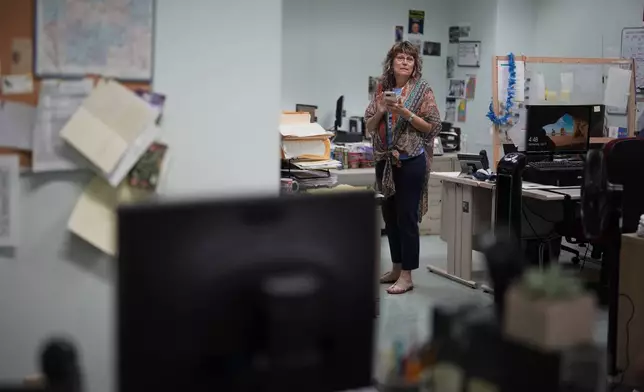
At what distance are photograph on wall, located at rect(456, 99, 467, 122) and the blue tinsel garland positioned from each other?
223 centimetres

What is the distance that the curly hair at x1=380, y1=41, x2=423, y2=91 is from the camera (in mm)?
4734

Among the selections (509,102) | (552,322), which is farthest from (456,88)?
(552,322)

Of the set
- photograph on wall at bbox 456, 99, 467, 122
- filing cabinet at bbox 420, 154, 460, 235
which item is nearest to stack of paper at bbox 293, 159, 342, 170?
filing cabinet at bbox 420, 154, 460, 235

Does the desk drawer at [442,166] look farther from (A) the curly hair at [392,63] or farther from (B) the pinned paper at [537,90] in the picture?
(A) the curly hair at [392,63]

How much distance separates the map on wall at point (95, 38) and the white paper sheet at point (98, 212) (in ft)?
1.19

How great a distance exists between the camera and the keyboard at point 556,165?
16.7 ft

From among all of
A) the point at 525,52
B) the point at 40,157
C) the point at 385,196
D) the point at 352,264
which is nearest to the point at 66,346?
the point at 352,264

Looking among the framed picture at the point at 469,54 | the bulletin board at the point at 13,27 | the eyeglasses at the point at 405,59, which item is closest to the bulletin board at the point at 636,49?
the framed picture at the point at 469,54

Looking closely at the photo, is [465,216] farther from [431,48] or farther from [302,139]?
[431,48]

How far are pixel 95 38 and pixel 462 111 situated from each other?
19.6 ft

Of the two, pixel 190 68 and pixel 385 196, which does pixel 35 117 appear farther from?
pixel 385 196

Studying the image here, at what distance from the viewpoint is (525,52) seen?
7.74 meters

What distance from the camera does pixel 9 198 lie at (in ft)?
8.18

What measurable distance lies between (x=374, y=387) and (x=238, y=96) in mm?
1343
